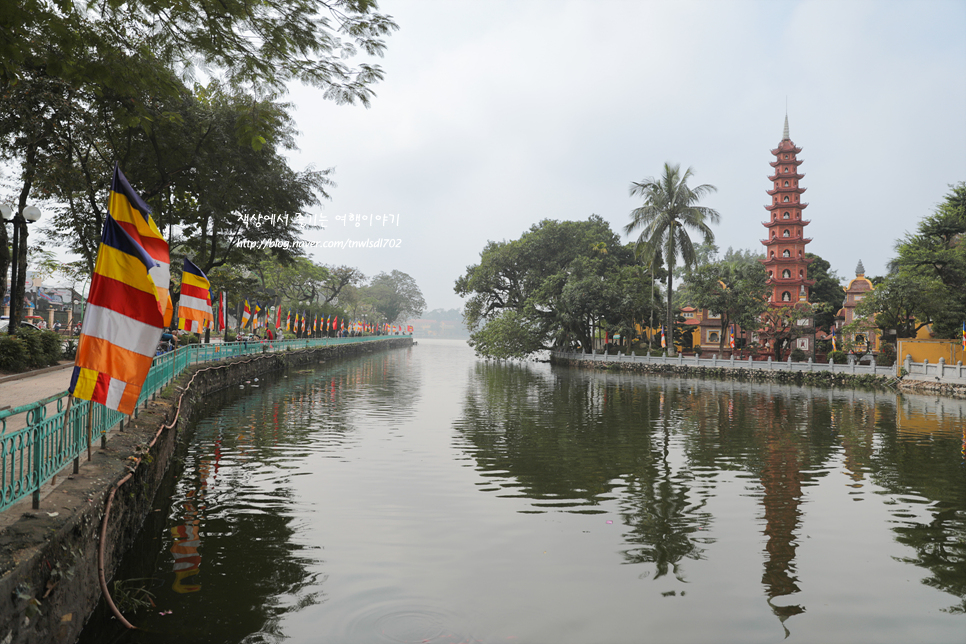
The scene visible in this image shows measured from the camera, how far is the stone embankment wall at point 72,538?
4074mm

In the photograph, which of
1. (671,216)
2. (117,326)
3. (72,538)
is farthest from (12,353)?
(671,216)

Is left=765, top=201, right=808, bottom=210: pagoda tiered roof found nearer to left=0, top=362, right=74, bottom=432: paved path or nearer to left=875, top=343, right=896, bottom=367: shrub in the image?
left=875, top=343, right=896, bottom=367: shrub

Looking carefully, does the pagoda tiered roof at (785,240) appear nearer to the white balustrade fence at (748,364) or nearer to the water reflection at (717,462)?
the white balustrade fence at (748,364)

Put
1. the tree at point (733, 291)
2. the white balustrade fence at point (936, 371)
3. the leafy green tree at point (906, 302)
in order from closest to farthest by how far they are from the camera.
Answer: the white balustrade fence at point (936, 371) < the leafy green tree at point (906, 302) < the tree at point (733, 291)

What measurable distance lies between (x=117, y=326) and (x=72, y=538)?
1926 mm

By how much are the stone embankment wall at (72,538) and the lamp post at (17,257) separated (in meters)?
10.8

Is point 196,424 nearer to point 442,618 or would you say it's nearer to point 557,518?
point 557,518

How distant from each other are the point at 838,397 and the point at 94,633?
28.3m

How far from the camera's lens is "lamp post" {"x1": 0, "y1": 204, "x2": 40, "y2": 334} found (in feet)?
52.9

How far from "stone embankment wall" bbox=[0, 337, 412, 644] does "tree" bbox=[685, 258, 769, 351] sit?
38246 millimetres

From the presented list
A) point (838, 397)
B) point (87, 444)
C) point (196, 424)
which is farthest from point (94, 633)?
point (838, 397)

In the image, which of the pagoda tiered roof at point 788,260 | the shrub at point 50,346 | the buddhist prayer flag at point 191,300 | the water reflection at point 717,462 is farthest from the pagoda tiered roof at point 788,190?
the shrub at point 50,346

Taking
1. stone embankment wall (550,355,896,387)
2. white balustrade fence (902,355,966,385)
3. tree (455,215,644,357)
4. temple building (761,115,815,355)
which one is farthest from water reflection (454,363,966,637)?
temple building (761,115,815,355)

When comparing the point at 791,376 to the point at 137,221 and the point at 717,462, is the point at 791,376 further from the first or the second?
the point at 137,221
